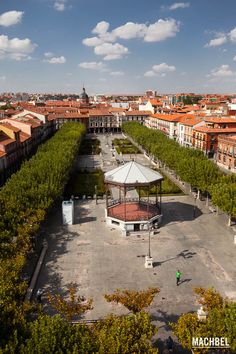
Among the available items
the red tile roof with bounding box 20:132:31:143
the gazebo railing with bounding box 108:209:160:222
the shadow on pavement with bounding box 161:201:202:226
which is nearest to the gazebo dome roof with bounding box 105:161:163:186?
the gazebo railing with bounding box 108:209:160:222

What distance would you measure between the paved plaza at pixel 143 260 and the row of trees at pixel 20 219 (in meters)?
4.68

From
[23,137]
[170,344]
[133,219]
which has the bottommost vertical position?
[170,344]

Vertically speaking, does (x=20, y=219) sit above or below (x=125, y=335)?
above

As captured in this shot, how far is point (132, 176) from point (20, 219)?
17.6 metres

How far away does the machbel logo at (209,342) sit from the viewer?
1989 centimetres

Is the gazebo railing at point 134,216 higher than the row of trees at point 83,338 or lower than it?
lower

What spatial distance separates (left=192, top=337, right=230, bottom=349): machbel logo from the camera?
65.3 ft

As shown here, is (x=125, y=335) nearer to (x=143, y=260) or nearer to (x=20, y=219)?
(x=143, y=260)

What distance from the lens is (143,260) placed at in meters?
38.5

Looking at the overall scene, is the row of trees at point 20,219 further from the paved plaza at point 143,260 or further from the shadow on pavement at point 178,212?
the shadow on pavement at point 178,212

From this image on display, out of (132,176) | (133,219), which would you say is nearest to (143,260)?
(133,219)

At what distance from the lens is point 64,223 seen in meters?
49.3

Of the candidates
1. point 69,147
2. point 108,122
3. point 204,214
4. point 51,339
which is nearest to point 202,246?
point 204,214

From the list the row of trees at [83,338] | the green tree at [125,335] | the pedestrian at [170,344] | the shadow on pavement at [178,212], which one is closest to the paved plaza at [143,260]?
the shadow on pavement at [178,212]
